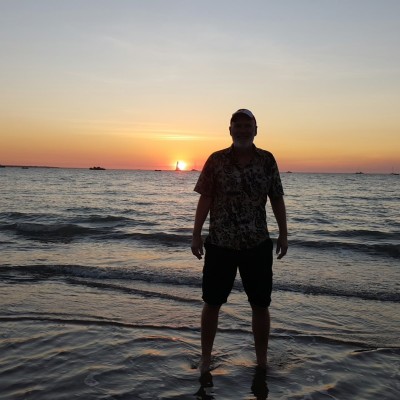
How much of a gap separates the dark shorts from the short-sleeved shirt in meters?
0.07

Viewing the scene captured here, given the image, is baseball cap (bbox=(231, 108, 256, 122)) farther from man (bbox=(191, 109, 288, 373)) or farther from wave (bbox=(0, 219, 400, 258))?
wave (bbox=(0, 219, 400, 258))

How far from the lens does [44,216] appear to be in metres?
23.0

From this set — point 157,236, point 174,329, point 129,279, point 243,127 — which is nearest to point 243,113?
point 243,127

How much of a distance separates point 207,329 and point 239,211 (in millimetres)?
1237

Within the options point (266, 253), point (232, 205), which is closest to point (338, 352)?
point (266, 253)

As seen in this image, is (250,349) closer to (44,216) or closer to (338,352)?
(338,352)

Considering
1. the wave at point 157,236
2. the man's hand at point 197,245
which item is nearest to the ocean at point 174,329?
the man's hand at point 197,245

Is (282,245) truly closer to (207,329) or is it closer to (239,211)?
(239,211)

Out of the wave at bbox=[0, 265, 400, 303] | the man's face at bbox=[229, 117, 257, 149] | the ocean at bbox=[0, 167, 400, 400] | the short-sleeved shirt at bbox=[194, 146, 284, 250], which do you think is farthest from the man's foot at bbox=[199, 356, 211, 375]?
the wave at bbox=[0, 265, 400, 303]

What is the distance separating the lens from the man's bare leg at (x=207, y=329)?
4.31 metres

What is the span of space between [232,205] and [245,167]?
0.37 meters

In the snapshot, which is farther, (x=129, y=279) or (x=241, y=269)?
(x=129, y=279)

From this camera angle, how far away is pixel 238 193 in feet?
13.4

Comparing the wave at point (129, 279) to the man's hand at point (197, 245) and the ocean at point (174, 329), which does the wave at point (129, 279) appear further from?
the man's hand at point (197, 245)
